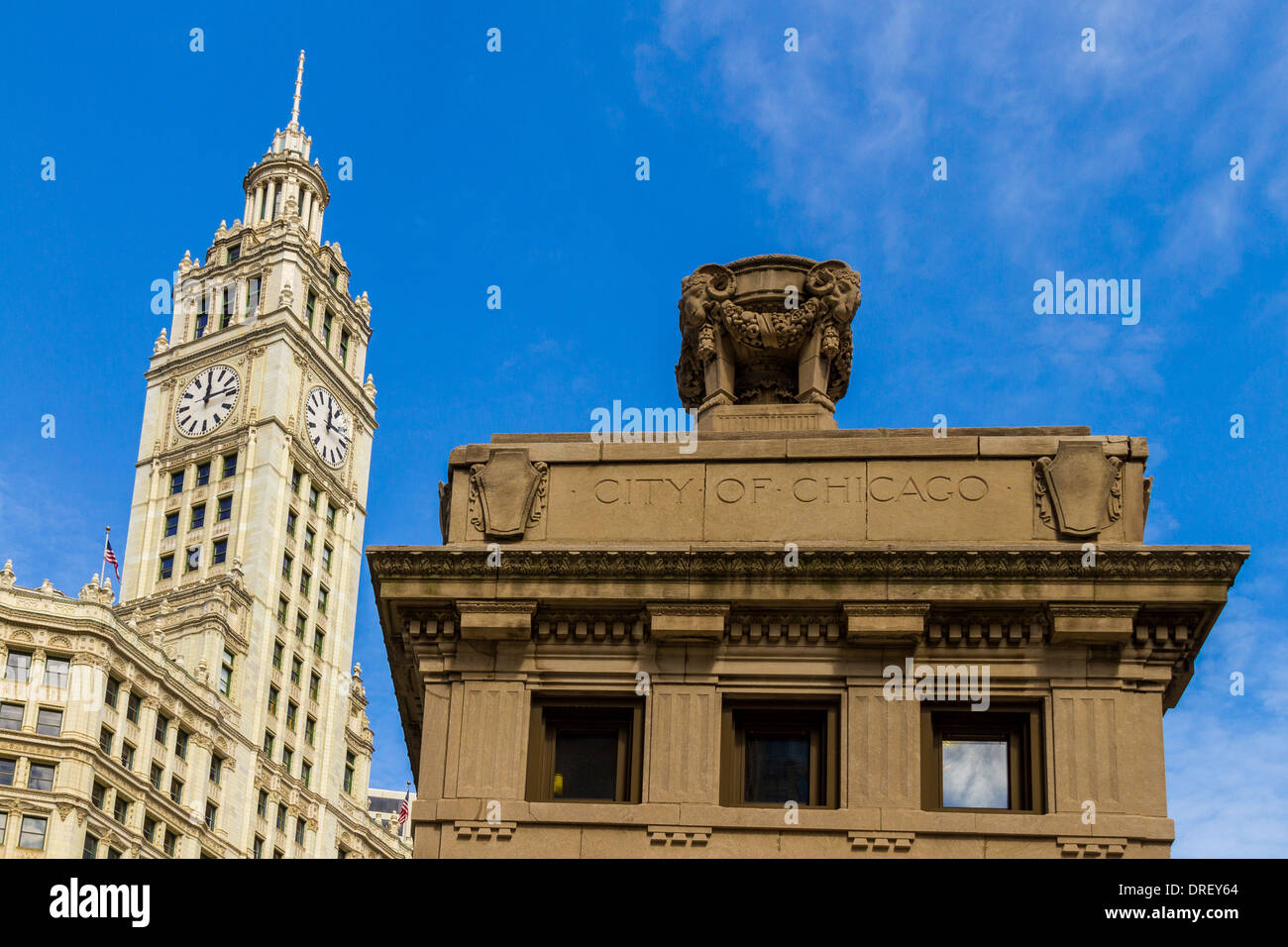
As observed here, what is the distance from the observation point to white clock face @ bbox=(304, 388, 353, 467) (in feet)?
511

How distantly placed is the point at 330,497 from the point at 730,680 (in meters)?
136

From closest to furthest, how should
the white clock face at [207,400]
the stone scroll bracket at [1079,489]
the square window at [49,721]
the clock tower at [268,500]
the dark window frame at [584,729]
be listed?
the dark window frame at [584,729], the stone scroll bracket at [1079,489], the square window at [49,721], the clock tower at [268,500], the white clock face at [207,400]

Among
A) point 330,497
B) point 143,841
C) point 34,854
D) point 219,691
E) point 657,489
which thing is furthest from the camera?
point 330,497

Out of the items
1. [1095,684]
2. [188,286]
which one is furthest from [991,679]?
[188,286]

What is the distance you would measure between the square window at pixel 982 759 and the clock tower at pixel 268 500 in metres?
112

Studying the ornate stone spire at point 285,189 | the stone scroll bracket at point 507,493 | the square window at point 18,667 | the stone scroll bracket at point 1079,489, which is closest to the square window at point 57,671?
the square window at point 18,667

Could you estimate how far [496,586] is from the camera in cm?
2261

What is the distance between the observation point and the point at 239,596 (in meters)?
137

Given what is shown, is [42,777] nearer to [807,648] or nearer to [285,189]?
[285,189]

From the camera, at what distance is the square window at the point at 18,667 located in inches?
4513

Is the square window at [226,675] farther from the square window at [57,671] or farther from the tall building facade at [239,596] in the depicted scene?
the square window at [57,671]

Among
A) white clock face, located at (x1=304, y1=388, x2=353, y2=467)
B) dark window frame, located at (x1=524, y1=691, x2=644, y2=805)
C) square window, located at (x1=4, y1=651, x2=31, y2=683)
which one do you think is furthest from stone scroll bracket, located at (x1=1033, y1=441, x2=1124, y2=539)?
A: white clock face, located at (x1=304, y1=388, x2=353, y2=467)

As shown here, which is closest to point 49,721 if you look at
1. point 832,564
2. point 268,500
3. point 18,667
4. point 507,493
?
point 18,667
